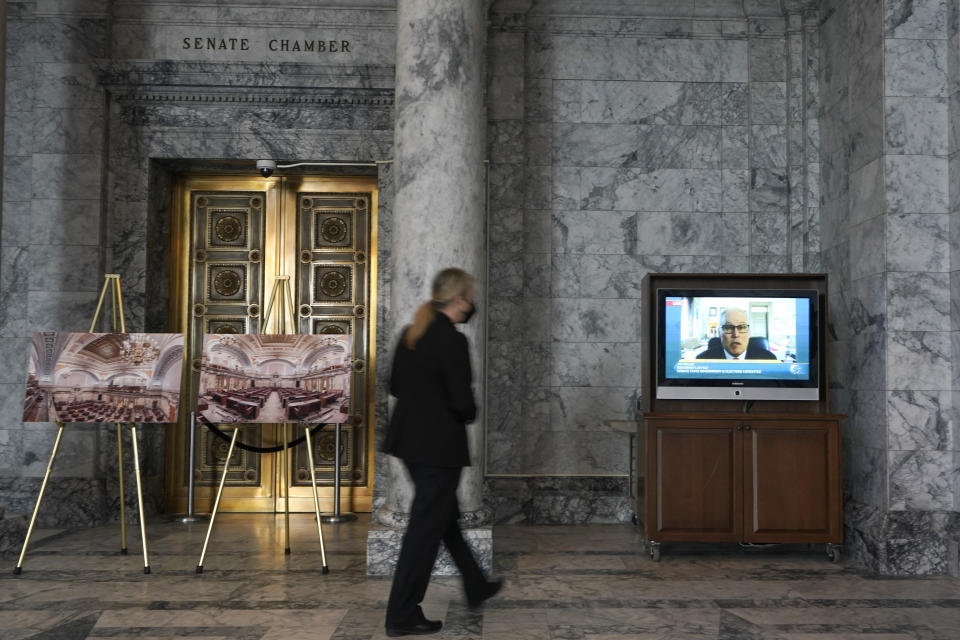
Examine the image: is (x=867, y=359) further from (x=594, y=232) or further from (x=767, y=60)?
(x=767, y=60)

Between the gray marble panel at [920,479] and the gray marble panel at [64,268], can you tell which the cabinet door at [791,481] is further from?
the gray marble panel at [64,268]

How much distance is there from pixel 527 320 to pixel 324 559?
9.58ft

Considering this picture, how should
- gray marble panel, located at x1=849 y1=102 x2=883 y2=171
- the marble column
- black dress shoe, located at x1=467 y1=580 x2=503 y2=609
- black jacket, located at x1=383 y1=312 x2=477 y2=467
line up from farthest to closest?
gray marble panel, located at x1=849 y1=102 x2=883 y2=171
the marble column
black dress shoe, located at x1=467 y1=580 x2=503 y2=609
black jacket, located at x1=383 y1=312 x2=477 y2=467

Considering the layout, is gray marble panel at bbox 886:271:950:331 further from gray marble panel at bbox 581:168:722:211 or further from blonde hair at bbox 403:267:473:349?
blonde hair at bbox 403:267:473:349

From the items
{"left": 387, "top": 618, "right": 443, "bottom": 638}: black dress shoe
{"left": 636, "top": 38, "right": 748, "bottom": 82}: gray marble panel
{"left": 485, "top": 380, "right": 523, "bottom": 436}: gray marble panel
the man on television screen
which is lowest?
{"left": 387, "top": 618, "right": 443, "bottom": 638}: black dress shoe

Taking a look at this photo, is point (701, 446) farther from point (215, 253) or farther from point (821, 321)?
point (215, 253)

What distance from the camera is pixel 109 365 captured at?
19.7 ft

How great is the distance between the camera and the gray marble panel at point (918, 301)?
20.2 feet

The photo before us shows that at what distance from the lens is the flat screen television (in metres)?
6.57

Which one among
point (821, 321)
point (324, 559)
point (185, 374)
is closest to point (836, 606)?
point (821, 321)

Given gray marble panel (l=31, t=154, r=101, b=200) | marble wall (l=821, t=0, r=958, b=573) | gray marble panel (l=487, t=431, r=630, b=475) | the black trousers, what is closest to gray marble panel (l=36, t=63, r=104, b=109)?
gray marble panel (l=31, t=154, r=101, b=200)

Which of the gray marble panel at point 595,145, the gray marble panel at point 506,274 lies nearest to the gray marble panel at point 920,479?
the gray marble panel at point 506,274

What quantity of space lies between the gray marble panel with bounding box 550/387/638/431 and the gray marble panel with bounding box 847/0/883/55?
3.14m

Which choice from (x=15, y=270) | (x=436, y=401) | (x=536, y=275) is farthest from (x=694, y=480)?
(x=15, y=270)
